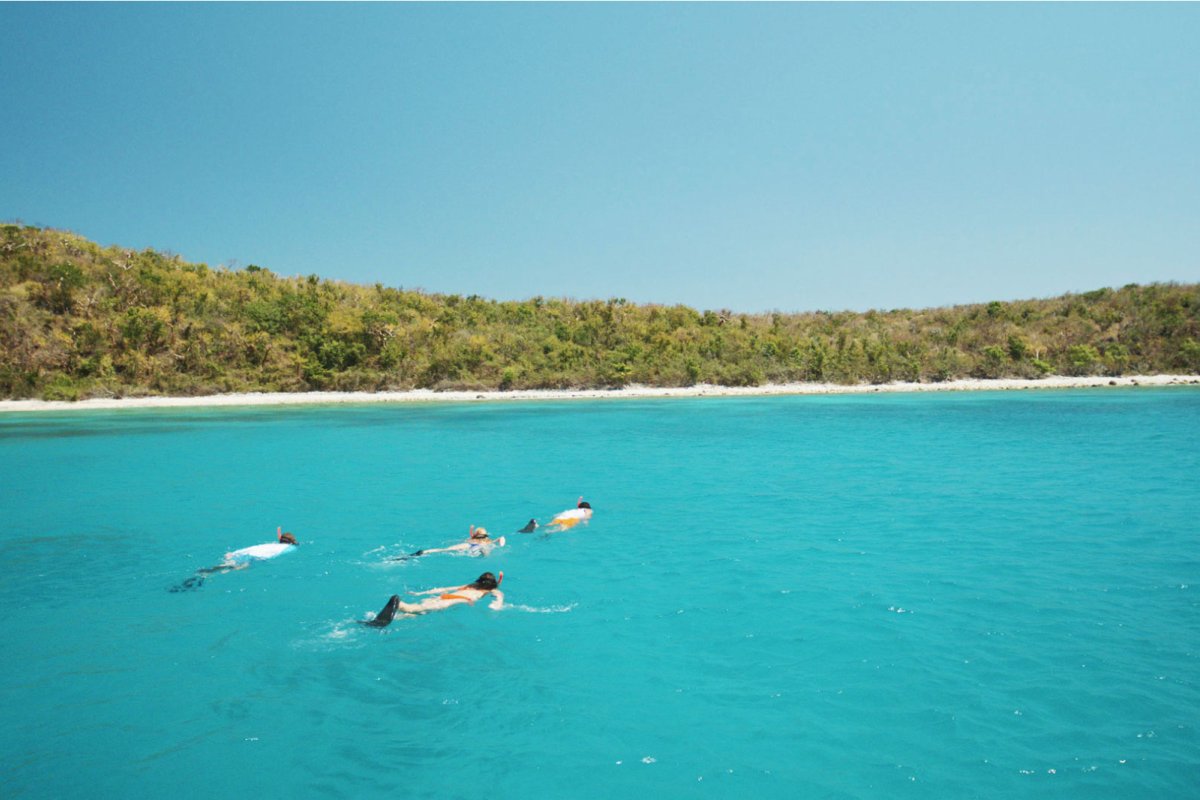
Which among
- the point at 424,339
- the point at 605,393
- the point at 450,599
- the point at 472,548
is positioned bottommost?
the point at 450,599

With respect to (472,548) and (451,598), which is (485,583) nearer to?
(451,598)

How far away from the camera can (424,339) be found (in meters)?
59.5

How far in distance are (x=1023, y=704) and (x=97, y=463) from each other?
85.8ft

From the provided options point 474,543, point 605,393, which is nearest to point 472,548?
point 474,543

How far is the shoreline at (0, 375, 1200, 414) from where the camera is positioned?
158 feet

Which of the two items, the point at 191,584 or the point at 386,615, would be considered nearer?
the point at 386,615

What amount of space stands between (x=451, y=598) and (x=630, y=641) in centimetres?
266

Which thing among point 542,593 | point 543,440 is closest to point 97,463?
point 543,440

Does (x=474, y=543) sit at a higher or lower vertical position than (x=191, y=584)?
higher

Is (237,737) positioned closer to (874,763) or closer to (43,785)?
(43,785)

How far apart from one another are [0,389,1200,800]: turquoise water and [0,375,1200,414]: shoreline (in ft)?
109

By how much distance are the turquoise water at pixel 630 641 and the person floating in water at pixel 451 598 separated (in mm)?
284

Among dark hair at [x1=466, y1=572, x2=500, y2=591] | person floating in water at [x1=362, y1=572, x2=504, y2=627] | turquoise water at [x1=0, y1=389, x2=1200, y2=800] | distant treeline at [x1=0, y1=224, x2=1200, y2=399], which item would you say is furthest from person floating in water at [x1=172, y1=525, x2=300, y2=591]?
distant treeline at [x1=0, y1=224, x2=1200, y2=399]

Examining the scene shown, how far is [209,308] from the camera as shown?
5647cm
